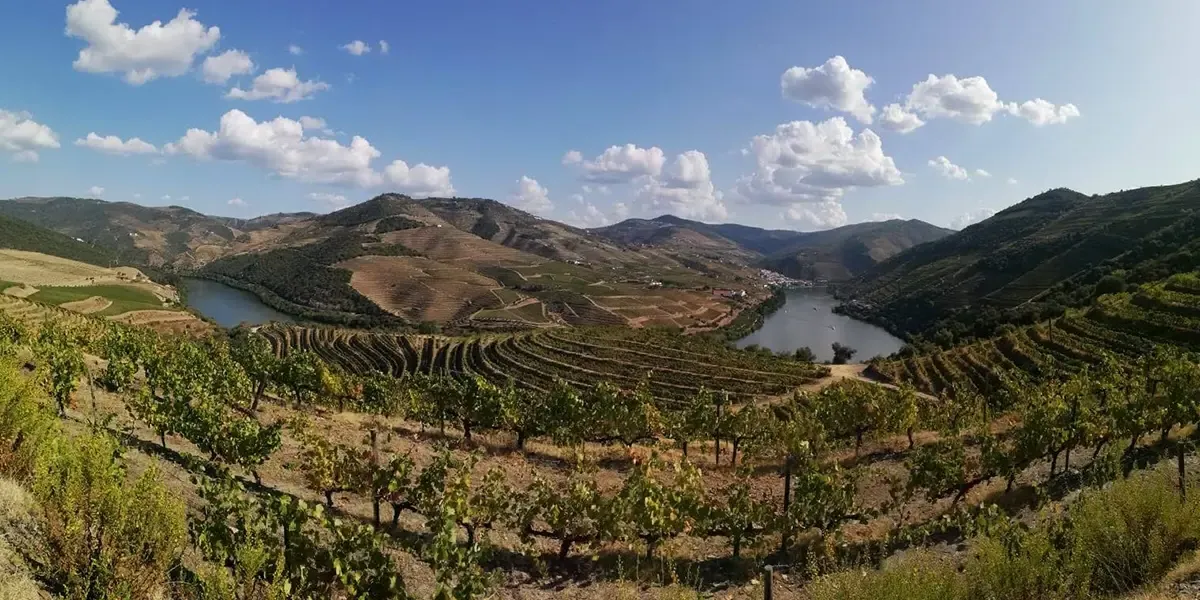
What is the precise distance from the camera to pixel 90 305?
346 feet

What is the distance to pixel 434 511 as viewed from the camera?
46.7 feet

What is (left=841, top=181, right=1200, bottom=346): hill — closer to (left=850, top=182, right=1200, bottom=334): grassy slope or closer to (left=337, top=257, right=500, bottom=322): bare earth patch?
(left=850, top=182, right=1200, bottom=334): grassy slope

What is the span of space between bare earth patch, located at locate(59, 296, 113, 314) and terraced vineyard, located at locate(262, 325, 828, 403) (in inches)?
1049

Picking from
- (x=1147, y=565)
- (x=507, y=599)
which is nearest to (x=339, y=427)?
(x=507, y=599)

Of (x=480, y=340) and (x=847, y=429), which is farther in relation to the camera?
(x=480, y=340)

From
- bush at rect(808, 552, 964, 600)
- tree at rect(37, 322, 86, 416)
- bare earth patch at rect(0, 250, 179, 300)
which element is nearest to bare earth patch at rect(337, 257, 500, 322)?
bare earth patch at rect(0, 250, 179, 300)

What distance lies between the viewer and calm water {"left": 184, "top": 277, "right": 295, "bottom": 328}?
15732 centimetres

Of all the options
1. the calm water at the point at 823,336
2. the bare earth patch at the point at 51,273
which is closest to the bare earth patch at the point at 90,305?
the bare earth patch at the point at 51,273

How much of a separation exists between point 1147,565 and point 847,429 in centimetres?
2119

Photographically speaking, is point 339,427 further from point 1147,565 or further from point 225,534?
point 1147,565

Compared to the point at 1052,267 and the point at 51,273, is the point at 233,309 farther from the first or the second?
the point at 1052,267

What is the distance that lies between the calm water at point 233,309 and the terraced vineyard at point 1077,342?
146m

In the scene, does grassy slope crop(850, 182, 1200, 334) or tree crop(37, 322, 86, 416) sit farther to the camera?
grassy slope crop(850, 182, 1200, 334)

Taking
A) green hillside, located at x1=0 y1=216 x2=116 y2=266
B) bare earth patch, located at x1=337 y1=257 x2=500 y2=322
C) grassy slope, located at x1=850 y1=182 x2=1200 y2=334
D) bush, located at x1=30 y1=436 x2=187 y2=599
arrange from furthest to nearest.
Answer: green hillside, located at x1=0 y1=216 x2=116 y2=266
bare earth patch, located at x1=337 y1=257 x2=500 y2=322
grassy slope, located at x1=850 y1=182 x2=1200 y2=334
bush, located at x1=30 y1=436 x2=187 y2=599
